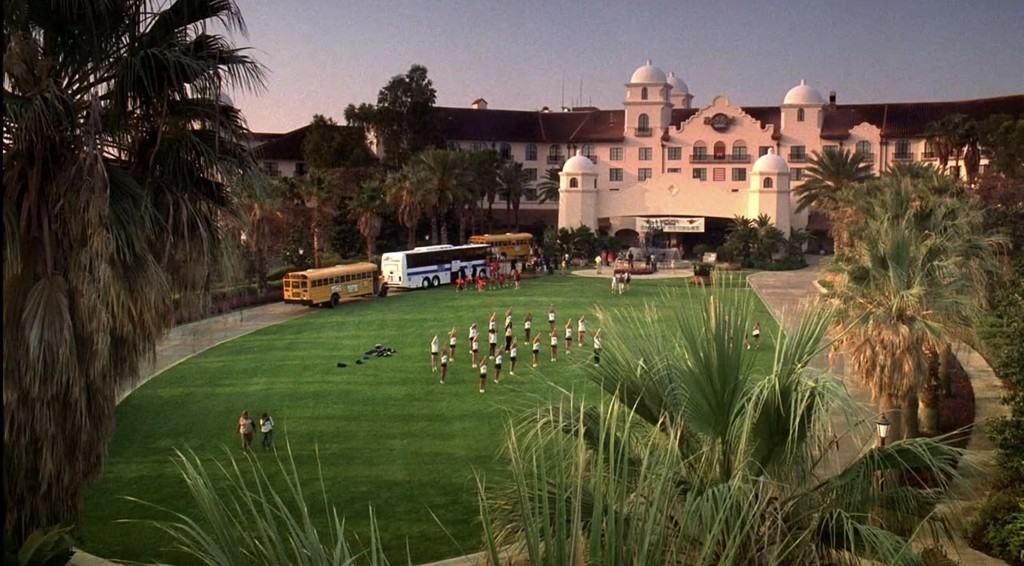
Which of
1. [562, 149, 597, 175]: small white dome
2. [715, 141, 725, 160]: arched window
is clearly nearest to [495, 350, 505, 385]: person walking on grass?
[562, 149, 597, 175]: small white dome

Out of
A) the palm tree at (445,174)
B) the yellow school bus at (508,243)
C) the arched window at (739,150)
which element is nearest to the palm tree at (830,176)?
the arched window at (739,150)

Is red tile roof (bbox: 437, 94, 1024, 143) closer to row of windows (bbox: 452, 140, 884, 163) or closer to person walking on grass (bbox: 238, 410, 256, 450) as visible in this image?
row of windows (bbox: 452, 140, 884, 163)

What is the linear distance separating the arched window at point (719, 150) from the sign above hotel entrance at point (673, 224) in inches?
258

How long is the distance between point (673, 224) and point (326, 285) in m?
31.3

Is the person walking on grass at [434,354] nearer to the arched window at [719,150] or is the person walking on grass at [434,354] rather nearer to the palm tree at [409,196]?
the palm tree at [409,196]

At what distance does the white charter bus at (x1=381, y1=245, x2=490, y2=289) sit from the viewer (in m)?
43.1

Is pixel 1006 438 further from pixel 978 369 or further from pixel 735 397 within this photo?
pixel 978 369

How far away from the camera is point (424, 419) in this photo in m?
19.0

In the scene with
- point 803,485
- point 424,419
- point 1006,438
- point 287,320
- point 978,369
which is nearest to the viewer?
point 803,485

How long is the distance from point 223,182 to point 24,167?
211 centimetres

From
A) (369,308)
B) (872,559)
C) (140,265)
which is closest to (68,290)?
(140,265)

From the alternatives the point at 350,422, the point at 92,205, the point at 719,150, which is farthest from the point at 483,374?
the point at 719,150

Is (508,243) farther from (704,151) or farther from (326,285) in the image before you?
(704,151)

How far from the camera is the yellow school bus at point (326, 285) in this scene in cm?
3672
